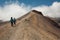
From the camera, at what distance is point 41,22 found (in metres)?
67.6

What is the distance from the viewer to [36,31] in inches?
2343

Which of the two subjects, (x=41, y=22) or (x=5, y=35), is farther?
(x=41, y=22)

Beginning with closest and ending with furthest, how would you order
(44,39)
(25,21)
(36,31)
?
(44,39) → (36,31) → (25,21)

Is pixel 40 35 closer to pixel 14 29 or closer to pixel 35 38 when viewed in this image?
pixel 35 38

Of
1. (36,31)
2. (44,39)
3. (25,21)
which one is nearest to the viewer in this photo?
(44,39)

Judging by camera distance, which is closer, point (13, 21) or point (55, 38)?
point (55, 38)

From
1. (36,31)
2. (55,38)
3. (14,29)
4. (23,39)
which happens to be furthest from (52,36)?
(14,29)

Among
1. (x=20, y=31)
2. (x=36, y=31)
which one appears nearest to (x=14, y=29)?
(x=20, y=31)

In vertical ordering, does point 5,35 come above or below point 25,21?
below

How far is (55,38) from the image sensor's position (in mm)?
56469

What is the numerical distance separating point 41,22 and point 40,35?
36.6 ft

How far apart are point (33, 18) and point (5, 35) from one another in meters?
13.3

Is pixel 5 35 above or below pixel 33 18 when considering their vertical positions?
below

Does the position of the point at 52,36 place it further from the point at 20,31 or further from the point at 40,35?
the point at 20,31
